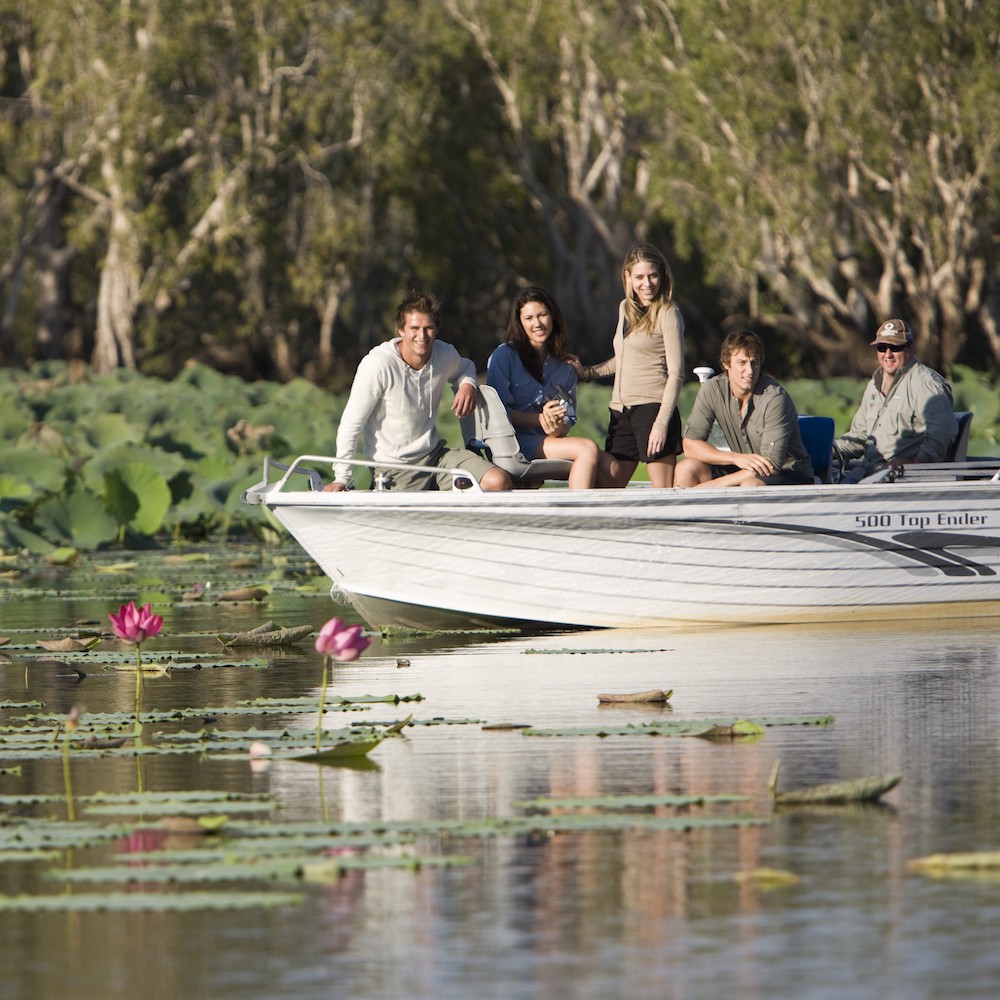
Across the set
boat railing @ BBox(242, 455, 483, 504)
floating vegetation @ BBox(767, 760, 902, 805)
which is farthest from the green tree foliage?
floating vegetation @ BBox(767, 760, 902, 805)

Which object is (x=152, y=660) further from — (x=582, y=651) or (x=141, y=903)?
(x=141, y=903)

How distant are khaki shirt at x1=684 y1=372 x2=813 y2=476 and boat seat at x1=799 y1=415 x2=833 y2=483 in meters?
0.37

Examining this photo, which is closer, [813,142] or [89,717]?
[89,717]

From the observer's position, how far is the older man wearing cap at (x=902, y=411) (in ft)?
34.1

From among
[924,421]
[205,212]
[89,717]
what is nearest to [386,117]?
[205,212]

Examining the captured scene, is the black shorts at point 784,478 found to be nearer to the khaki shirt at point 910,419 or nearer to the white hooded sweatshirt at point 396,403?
the khaki shirt at point 910,419

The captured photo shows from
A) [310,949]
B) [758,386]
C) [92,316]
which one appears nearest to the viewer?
[310,949]

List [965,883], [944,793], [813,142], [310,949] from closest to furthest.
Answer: [310,949] → [965,883] → [944,793] → [813,142]

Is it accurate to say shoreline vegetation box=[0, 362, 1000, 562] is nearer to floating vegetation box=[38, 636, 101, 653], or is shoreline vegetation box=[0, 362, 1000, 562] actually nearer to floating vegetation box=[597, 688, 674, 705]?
floating vegetation box=[38, 636, 101, 653]

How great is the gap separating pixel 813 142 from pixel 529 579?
27.1m

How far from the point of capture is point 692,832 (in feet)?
17.5

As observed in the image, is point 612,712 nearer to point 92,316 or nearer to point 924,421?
point 924,421

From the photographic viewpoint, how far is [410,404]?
9.99m

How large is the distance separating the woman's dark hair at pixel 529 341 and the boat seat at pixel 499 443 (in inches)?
9.1
